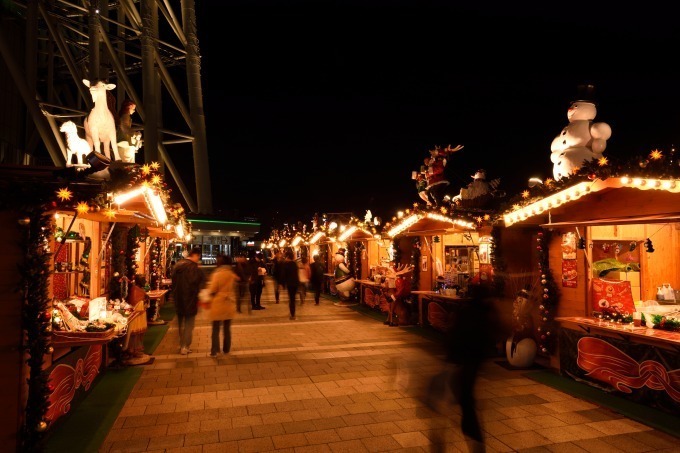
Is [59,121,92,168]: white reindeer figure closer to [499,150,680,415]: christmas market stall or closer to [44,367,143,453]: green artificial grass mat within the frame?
[44,367,143,453]: green artificial grass mat

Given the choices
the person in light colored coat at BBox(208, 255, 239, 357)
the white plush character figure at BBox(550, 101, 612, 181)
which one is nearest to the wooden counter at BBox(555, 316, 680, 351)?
the white plush character figure at BBox(550, 101, 612, 181)

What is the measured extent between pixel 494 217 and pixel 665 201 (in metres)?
3.03

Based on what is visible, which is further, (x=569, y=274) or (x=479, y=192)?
(x=479, y=192)

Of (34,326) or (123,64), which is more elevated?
(123,64)

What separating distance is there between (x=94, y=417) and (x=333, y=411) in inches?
114

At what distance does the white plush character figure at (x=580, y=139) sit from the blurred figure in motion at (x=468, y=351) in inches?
185

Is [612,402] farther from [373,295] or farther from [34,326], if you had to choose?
[373,295]

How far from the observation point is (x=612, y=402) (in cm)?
592

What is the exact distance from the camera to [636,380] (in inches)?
230

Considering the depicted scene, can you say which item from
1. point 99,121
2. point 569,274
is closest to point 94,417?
point 99,121

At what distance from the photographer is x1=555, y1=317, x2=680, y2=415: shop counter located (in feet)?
17.8

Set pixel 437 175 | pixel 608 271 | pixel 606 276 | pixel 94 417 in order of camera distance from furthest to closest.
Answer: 1. pixel 437 175
2. pixel 606 276
3. pixel 608 271
4. pixel 94 417

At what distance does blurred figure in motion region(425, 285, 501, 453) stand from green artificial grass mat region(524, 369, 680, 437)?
2768mm

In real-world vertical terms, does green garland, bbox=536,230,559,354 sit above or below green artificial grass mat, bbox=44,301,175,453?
above
